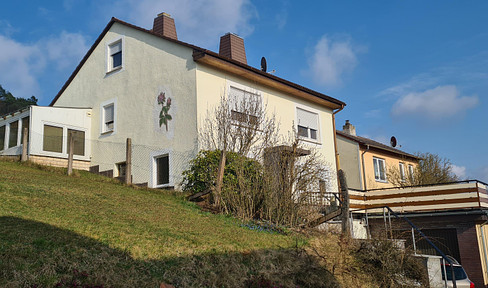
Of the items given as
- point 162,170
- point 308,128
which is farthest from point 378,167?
point 162,170

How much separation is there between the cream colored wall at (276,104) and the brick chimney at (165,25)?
15.2ft

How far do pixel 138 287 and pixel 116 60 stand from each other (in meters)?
16.3

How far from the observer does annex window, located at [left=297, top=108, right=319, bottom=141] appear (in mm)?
21297

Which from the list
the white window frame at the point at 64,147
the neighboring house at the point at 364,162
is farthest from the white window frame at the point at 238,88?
the neighboring house at the point at 364,162

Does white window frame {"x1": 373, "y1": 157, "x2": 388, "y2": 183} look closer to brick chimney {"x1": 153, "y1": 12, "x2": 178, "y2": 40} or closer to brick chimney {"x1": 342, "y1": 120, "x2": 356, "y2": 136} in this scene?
brick chimney {"x1": 342, "y1": 120, "x2": 356, "y2": 136}

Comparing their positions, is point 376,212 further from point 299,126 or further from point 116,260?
point 116,260

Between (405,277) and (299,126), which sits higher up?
(299,126)

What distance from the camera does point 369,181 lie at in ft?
85.9

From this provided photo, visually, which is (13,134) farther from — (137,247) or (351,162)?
(351,162)

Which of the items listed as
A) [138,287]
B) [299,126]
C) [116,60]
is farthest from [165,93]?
[138,287]

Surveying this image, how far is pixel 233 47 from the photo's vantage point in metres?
21.0

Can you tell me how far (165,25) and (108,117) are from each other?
496 cm

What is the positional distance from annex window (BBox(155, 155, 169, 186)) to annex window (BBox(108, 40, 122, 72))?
540cm

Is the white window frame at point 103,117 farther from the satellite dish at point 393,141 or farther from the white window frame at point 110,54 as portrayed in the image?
the satellite dish at point 393,141
